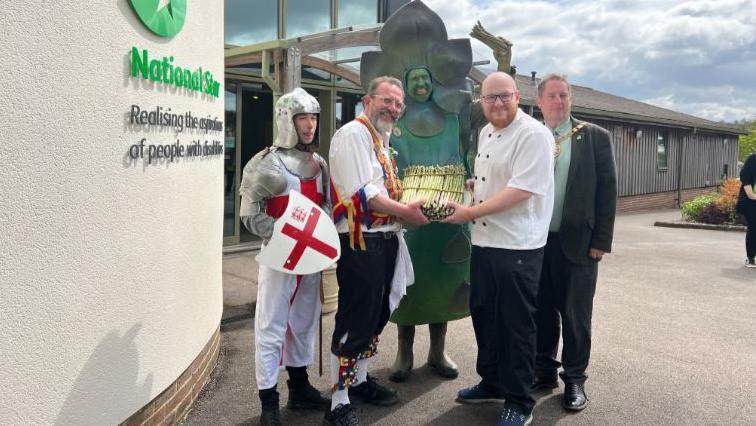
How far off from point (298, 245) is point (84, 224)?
1.00 meters

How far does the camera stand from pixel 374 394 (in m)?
3.68

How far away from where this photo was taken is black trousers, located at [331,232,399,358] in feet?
10.3

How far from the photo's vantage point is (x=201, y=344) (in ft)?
12.4

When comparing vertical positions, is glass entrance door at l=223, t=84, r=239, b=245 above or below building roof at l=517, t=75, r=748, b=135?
below

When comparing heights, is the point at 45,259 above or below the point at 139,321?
above

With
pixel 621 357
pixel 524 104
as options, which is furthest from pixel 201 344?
pixel 524 104

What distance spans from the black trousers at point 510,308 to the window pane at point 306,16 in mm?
6756

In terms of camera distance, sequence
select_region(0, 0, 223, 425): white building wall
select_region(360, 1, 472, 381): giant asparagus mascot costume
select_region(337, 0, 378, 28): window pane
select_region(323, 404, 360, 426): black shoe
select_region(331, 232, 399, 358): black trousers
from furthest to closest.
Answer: select_region(337, 0, 378, 28): window pane
select_region(360, 1, 472, 381): giant asparagus mascot costume
select_region(323, 404, 360, 426): black shoe
select_region(331, 232, 399, 358): black trousers
select_region(0, 0, 223, 425): white building wall

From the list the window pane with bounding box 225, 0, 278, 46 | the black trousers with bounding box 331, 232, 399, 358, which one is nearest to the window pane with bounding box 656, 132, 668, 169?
the window pane with bounding box 225, 0, 278, 46

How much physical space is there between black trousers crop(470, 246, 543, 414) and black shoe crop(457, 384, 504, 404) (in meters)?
0.34

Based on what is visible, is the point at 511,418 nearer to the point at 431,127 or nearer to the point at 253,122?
the point at 431,127

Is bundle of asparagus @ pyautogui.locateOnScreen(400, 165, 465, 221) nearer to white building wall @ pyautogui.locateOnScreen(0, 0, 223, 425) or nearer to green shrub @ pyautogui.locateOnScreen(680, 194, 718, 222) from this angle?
white building wall @ pyautogui.locateOnScreen(0, 0, 223, 425)

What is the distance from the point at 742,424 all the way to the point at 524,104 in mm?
9523

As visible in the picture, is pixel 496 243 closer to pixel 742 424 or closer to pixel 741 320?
pixel 742 424
